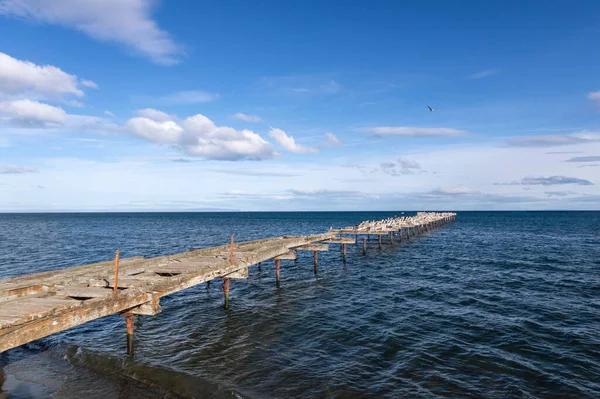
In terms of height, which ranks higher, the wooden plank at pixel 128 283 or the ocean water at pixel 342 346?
the wooden plank at pixel 128 283

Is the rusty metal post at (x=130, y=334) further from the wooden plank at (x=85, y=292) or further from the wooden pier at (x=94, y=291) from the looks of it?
the wooden plank at (x=85, y=292)

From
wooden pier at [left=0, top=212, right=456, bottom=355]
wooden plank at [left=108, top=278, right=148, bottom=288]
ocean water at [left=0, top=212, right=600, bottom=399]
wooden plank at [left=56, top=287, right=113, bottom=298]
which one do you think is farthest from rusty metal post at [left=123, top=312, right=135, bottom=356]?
wooden plank at [left=56, top=287, right=113, bottom=298]

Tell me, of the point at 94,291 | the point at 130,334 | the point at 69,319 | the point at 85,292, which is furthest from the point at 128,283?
the point at 69,319

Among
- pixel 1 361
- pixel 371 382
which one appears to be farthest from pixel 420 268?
pixel 1 361

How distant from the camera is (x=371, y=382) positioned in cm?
1161

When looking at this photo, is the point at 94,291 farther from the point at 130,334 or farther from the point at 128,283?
the point at 130,334

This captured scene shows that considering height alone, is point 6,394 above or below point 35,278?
below

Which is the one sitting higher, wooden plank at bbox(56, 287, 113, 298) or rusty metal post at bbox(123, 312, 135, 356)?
wooden plank at bbox(56, 287, 113, 298)

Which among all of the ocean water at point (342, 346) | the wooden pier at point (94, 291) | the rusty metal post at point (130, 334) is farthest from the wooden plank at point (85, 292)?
the ocean water at point (342, 346)

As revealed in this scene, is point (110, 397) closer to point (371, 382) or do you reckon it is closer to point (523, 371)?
point (371, 382)

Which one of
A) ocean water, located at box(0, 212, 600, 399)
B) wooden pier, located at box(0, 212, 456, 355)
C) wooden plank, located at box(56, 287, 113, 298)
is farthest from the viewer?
ocean water, located at box(0, 212, 600, 399)

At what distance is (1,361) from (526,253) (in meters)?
46.6

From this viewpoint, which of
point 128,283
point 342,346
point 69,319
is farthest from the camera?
point 342,346

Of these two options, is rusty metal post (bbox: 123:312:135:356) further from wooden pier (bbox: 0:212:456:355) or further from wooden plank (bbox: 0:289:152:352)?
wooden plank (bbox: 0:289:152:352)
